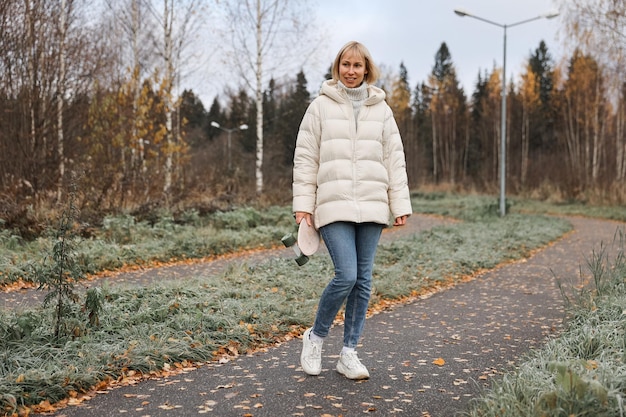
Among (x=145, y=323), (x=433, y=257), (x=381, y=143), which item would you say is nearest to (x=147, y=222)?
(x=433, y=257)

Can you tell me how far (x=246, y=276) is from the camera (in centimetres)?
768

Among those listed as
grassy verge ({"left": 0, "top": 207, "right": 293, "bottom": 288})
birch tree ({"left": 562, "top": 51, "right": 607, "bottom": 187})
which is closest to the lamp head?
grassy verge ({"left": 0, "top": 207, "right": 293, "bottom": 288})

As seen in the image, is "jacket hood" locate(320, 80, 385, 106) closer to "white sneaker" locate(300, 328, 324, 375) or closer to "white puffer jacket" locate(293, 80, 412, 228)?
"white puffer jacket" locate(293, 80, 412, 228)

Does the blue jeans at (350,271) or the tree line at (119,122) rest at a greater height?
the tree line at (119,122)

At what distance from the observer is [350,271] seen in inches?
152

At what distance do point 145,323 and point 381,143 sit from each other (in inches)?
100

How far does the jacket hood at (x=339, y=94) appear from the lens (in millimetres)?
4012

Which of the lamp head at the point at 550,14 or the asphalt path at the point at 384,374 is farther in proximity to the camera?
the lamp head at the point at 550,14

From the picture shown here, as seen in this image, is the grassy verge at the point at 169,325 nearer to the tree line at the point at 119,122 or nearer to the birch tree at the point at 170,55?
the tree line at the point at 119,122

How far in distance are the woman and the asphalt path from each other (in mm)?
329

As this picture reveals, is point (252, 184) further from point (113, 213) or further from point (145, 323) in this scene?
point (145, 323)

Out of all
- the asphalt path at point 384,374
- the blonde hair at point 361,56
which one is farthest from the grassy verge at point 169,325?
the blonde hair at point 361,56

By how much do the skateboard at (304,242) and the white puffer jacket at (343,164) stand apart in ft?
0.31

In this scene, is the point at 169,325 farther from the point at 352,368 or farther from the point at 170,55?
the point at 170,55
